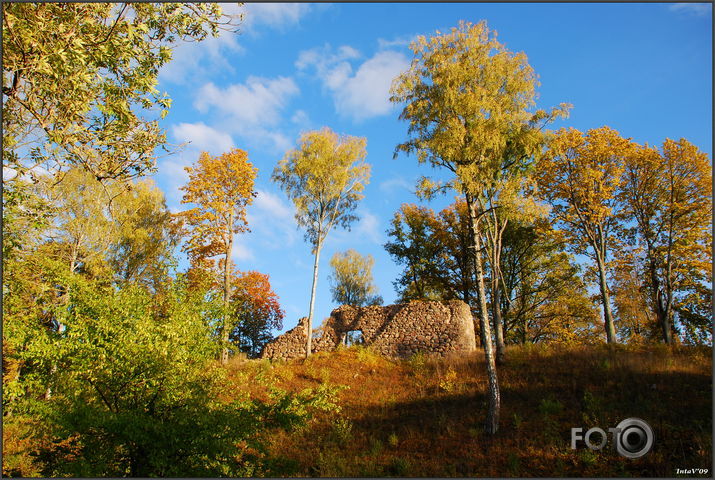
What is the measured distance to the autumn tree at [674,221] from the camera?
20.2 meters

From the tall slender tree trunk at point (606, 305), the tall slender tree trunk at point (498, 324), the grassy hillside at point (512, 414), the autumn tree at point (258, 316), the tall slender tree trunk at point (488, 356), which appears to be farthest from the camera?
the autumn tree at point (258, 316)

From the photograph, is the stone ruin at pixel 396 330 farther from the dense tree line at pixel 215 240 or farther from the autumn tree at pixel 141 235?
the autumn tree at pixel 141 235

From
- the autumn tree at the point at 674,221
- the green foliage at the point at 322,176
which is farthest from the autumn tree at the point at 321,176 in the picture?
the autumn tree at the point at 674,221

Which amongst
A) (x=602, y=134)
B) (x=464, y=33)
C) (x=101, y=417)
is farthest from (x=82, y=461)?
(x=602, y=134)

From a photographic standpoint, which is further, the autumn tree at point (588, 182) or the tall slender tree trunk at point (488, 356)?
the autumn tree at point (588, 182)

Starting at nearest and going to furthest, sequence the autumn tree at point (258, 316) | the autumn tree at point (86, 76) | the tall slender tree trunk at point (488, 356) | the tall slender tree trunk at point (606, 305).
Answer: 1. the autumn tree at point (86, 76)
2. the tall slender tree trunk at point (488, 356)
3. the tall slender tree trunk at point (606, 305)
4. the autumn tree at point (258, 316)

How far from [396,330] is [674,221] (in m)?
15.0

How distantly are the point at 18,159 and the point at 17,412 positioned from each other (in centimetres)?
401

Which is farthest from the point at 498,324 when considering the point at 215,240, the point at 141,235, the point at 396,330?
the point at 141,235

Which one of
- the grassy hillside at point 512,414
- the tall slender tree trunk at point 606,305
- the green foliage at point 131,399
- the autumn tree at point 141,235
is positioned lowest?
the grassy hillside at point 512,414

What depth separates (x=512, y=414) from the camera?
13.0 metres

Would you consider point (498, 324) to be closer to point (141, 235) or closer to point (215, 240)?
point (215, 240)

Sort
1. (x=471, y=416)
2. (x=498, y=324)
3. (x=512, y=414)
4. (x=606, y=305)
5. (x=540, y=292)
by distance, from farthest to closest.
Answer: (x=540, y=292) → (x=606, y=305) → (x=498, y=324) → (x=471, y=416) → (x=512, y=414)

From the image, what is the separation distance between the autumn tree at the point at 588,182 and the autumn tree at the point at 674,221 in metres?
1.09
